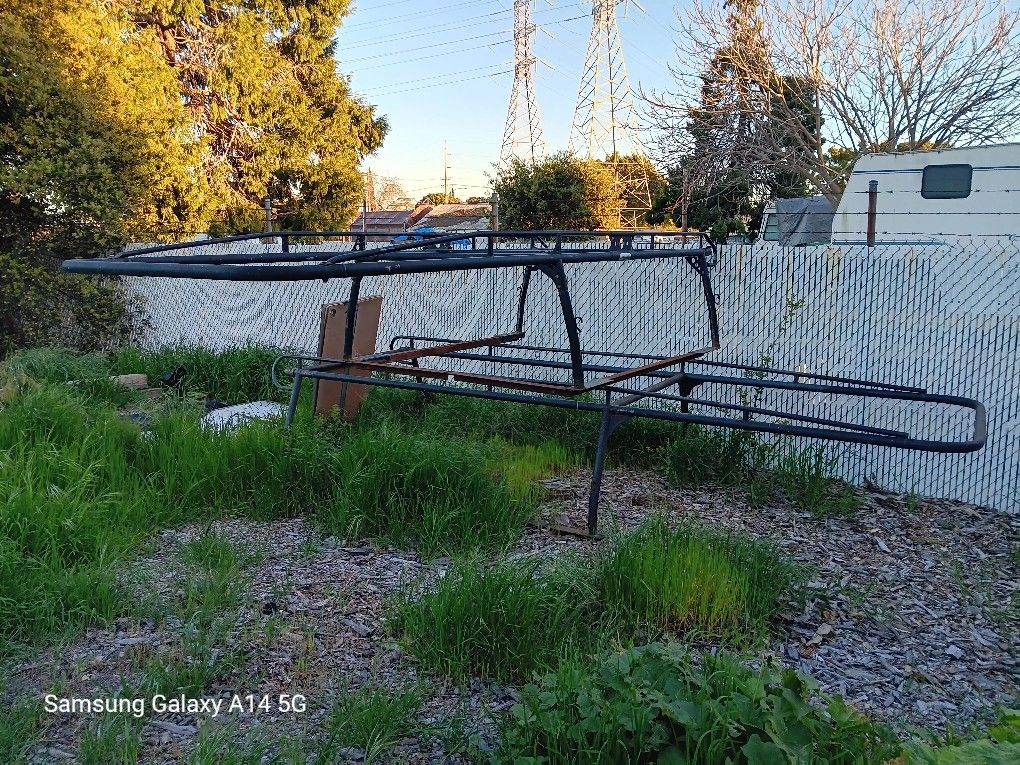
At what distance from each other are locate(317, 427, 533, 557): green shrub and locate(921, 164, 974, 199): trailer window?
25.1ft

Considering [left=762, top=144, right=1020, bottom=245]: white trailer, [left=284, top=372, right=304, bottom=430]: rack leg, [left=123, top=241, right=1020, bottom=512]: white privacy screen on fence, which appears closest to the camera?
[left=284, top=372, right=304, bottom=430]: rack leg

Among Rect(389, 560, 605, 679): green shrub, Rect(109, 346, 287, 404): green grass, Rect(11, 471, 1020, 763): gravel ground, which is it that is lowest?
Rect(11, 471, 1020, 763): gravel ground

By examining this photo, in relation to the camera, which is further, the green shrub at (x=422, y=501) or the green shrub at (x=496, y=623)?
the green shrub at (x=422, y=501)

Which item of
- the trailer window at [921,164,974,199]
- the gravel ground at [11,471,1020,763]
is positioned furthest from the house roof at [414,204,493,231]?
the gravel ground at [11,471,1020,763]

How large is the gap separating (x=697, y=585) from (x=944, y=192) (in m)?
8.34

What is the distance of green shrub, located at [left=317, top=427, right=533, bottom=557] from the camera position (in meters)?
4.21

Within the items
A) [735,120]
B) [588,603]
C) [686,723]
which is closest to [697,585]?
[588,603]

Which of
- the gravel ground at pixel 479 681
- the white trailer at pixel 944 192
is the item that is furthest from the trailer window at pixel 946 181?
the gravel ground at pixel 479 681

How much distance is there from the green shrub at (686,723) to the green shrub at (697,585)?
0.82 metres

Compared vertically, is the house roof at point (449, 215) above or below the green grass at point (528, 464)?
above

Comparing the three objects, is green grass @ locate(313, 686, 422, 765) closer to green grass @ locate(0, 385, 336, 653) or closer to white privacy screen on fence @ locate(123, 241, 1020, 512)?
green grass @ locate(0, 385, 336, 653)

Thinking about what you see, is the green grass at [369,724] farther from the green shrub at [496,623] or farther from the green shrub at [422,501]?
the green shrub at [422,501]

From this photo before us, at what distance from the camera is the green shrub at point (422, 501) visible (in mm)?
4215

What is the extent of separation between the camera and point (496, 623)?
3057 mm
